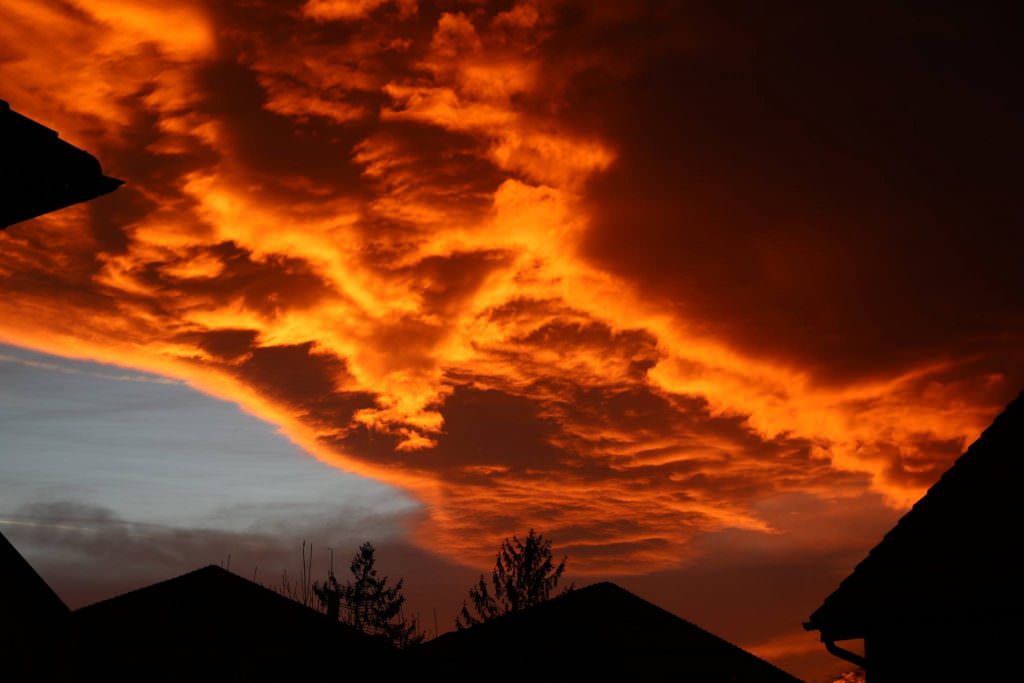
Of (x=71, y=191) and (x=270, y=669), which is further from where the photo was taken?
(x=270, y=669)

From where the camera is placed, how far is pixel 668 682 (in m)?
27.4

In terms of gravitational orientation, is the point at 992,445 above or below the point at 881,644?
above

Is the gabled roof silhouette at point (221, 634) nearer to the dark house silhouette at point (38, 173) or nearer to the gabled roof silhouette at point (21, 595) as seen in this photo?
the gabled roof silhouette at point (21, 595)

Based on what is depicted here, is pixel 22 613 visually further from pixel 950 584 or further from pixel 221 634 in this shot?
pixel 221 634

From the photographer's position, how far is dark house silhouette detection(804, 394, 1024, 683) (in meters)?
11.2

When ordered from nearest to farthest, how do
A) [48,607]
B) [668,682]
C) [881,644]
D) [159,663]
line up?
[48,607], [881,644], [159,663], [668,682]

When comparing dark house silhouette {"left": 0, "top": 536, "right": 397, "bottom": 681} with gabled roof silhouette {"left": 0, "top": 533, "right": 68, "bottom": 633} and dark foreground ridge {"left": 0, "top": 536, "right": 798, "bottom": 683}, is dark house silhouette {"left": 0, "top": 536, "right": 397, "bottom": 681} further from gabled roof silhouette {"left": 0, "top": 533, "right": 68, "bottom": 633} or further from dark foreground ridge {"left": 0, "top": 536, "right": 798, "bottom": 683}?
gabled roof silhouette {"left": 0, "top": 533, "right": 68, "bottom": 633}

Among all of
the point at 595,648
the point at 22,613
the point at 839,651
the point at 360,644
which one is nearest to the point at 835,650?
the point at 839,651

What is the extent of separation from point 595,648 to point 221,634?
11.1m

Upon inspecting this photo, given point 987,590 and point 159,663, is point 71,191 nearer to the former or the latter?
point 987,590

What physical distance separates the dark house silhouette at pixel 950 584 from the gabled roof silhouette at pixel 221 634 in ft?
44.8

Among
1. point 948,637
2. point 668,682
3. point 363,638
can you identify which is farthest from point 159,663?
point 948,637

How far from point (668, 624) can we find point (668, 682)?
1588 millimetres

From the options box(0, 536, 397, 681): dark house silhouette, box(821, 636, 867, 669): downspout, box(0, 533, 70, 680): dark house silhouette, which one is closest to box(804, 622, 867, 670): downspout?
box(821, 636, 867, 669): downspout
